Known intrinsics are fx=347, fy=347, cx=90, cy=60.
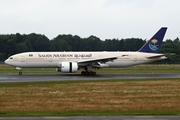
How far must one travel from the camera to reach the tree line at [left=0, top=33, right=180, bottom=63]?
10856 centimetres

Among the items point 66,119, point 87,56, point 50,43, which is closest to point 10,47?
point 50,43

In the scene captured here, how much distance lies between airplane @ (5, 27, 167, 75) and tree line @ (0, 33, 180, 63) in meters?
54.5

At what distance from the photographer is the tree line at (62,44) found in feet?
356

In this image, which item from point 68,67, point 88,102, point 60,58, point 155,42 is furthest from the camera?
point 155,42

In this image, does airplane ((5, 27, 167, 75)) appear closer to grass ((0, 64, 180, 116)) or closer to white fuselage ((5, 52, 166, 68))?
white fuselage ((5, 52, 166, 68))

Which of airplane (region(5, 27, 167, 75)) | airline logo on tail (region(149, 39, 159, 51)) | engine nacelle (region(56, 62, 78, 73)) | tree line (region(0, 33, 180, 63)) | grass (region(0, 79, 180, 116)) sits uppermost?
tree line (region(0, 33, 180, 63))

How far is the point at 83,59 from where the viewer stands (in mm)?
41938

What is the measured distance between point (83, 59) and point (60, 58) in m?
2.81

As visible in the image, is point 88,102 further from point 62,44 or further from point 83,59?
point 62,44

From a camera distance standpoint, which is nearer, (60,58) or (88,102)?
(88,102)

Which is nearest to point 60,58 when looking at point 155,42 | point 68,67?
point 68,67

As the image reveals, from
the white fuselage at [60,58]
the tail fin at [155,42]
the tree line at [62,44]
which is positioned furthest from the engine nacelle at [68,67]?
the tree line at [62,44]

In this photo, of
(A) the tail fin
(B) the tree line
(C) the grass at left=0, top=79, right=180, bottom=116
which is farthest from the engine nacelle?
(B) the tree line

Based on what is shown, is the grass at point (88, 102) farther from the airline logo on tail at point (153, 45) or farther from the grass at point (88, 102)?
the airline logo on tail at point (153, 45)
